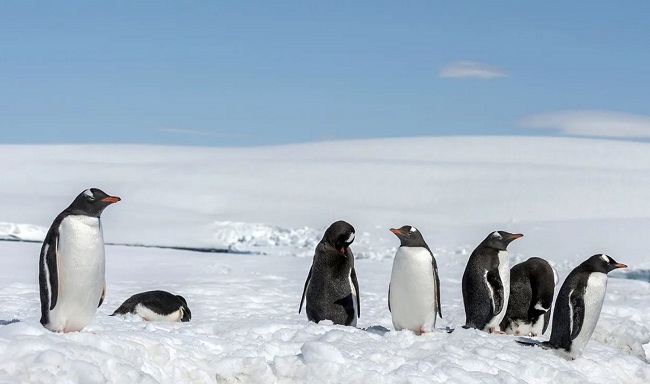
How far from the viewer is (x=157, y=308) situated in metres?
7.29

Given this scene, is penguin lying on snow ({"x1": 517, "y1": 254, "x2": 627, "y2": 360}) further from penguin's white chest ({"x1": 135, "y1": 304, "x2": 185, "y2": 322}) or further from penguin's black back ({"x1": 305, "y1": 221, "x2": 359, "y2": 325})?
penguin's white chest ({"x1": 135, "y1": 304, "x2": 185, "y2": 322})

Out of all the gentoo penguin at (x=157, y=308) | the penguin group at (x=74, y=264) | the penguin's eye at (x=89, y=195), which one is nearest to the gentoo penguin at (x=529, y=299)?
the gentoo penguin at (x=157, y=308)

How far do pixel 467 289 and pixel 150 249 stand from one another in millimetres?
9644

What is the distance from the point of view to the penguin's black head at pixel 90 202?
4641 millimetres

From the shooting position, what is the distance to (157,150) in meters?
37.3

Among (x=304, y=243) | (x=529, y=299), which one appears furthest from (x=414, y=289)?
(x=304, y=243)

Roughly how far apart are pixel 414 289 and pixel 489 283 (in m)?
0.79

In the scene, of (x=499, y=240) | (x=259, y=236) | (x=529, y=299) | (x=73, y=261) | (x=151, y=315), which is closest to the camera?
(x=73, y=261)

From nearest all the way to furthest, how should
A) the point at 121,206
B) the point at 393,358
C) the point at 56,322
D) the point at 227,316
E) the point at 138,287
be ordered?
the point at 56,322, the point at 393,358, the point at 227,316, the point at 138,287, the point at 121,206

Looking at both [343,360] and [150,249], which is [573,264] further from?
[343,360]

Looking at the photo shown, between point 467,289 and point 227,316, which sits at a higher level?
point 467,289

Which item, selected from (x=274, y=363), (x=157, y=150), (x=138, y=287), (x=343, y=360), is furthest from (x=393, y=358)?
(x=157, y=150)

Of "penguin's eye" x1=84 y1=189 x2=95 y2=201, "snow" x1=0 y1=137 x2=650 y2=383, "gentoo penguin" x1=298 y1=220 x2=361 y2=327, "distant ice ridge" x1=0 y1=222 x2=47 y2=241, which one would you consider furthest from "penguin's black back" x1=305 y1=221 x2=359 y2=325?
"distant ice ridge" x1=0 y1=222 x2=47 y2=241

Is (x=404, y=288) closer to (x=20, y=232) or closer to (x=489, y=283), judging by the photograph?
(x=489, y=283)
